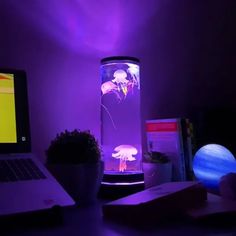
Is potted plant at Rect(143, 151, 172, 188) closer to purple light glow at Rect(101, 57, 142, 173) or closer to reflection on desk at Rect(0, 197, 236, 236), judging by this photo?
purple light glow at Rect(101, 57, 142, 173)

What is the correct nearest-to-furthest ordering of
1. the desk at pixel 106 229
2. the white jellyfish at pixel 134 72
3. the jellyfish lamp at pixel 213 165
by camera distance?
the desk at pixel 106 229 → the jellyfish lamp at pixel 213 165 → the white jellyfish at pixel 134 72

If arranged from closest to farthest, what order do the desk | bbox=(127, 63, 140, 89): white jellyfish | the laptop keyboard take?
the desk → the laptop keyboard → bbox=(127, 63, 140, 89): white jellyfish

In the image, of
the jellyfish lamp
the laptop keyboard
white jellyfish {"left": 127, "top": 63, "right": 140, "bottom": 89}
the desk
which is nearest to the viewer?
the desk

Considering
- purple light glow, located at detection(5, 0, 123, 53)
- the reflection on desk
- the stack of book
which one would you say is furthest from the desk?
purple light glow, located at detection(5, 0, 123, 53)

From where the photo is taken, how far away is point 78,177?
709 mm

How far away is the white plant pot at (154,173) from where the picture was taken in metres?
0.82

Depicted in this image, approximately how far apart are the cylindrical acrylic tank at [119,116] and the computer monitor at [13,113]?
0.22 metres

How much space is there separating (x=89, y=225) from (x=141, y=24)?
2.30ft

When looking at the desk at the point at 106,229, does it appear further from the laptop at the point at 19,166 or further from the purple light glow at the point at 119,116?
the purple light glow at the point at 119,116

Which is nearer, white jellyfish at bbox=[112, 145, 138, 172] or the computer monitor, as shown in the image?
the computer monitor

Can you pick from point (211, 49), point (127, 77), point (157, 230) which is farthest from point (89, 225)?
point (211, 49)

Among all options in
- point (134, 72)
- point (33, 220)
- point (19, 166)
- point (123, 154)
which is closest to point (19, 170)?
point (19, 166)

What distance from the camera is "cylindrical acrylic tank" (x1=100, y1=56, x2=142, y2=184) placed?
0.89 metres

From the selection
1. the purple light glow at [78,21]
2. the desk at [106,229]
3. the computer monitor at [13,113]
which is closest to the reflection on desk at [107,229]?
the desk at [106,229]
